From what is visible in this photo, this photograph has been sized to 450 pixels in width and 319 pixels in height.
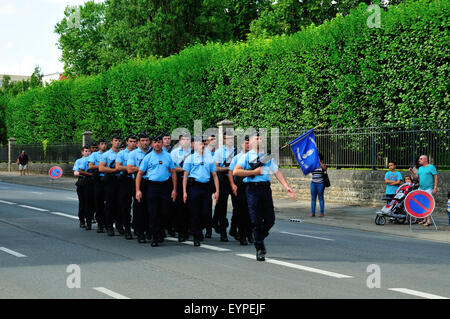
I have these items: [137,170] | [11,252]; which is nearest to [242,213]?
[137,170]

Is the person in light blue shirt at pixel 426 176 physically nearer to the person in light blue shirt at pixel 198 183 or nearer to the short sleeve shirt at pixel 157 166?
the person in light blue shirt at pixel 198 183

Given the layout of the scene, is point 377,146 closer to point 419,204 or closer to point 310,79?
point 310,79

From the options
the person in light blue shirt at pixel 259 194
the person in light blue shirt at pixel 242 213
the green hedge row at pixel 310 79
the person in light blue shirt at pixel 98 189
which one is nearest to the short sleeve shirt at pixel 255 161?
the person in light blue shirt at pixel 259 194

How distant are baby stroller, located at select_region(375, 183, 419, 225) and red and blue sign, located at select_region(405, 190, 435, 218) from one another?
1.18 meters

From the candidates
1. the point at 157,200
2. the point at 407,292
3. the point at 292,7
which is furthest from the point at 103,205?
the point at 292,7

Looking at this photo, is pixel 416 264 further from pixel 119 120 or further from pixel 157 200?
pixel 119 120

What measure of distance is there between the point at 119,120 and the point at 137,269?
28.0 m

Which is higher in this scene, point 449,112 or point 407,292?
point 449,112

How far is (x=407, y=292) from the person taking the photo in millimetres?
7270

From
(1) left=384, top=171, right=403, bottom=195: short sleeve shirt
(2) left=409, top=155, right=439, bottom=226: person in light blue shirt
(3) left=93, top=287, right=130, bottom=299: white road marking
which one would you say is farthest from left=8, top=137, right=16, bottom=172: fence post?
(3) left=93, top=287, right=130, bottom=299: white road marking

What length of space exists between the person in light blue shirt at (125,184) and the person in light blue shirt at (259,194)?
363 centimetres

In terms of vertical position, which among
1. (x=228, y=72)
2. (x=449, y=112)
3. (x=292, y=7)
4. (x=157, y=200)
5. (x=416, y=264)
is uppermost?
(x=292, y=7)

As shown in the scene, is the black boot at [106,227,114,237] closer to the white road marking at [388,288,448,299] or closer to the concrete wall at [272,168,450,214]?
the white road marking at [388,288,448,299]

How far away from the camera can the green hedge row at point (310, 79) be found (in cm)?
1873
